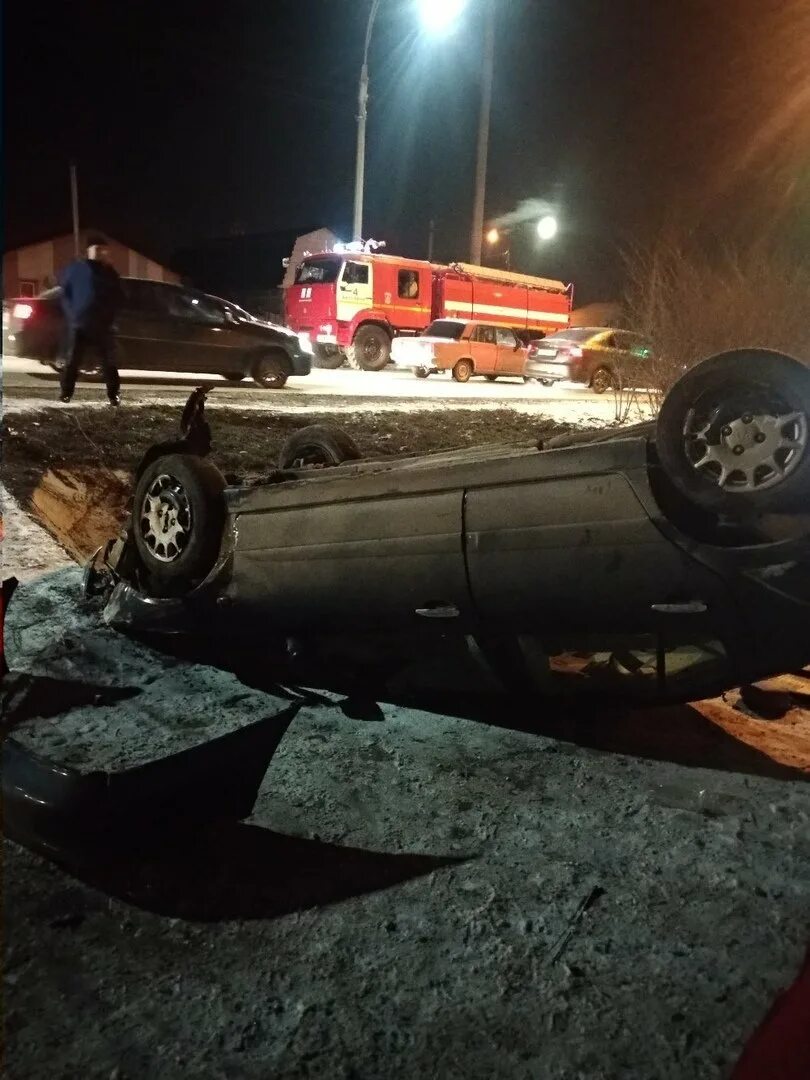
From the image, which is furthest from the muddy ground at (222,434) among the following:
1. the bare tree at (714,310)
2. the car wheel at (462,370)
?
the car wheel at (462,370)

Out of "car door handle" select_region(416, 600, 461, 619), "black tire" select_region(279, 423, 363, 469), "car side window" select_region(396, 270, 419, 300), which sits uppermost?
"car side window" select_region(396, 270, 419, 300)

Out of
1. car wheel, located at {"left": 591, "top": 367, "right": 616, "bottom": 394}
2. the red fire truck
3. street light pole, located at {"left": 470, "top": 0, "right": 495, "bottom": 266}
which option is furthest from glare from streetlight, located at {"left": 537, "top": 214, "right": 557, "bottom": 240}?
car wheel, located at {"left": 591, "top": 367, "right": 616, "bottom": 394}

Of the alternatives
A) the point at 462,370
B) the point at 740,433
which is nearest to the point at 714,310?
the point at 740,433

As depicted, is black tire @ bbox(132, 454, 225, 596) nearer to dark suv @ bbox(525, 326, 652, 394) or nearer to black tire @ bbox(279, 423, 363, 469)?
black tire @ bbox(279, 423, 363, 469)

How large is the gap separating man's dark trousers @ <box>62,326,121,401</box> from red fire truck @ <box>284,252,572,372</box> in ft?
36.9

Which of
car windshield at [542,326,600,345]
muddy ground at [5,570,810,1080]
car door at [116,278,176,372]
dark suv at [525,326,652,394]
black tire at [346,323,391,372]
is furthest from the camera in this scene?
black tire at [346,323,391,372]

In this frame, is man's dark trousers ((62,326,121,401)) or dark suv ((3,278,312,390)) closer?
man's dark trousers ((62,326,121,401))

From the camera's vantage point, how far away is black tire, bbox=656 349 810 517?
2.74 metres

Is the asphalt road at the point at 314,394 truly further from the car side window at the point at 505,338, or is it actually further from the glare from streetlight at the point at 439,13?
the glare from streetlight at the point at 439,13

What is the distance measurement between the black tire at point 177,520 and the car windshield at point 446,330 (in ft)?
53.7

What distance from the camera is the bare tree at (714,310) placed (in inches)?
432

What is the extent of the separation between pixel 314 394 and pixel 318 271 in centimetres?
935

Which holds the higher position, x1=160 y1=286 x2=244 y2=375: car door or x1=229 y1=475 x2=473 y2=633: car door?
x1=160 y1=286 x2=244 y2=375: car door

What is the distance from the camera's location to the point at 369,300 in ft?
69.2
